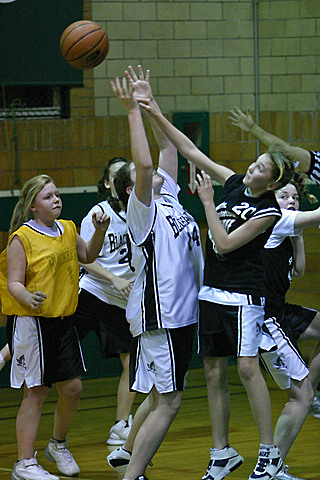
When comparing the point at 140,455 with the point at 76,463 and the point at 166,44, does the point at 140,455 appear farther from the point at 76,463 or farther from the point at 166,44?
the point at 166,44

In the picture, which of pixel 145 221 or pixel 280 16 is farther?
pixel 280 16

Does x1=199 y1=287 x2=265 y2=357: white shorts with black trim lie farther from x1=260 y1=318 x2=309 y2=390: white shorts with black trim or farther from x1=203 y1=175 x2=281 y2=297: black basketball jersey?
x1=260 y1=318 x2=309 y2=390: white shorts with black trim

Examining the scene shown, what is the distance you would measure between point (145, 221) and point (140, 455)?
1.06 metres

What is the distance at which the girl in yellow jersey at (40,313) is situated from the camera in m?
4.54

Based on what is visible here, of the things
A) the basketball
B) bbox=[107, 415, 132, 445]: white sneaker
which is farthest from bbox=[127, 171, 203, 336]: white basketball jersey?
the basketball

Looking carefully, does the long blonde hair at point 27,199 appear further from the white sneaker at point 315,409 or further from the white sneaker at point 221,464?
the white sneaker at point 315,409

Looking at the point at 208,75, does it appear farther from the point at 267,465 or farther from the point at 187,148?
the point at 267,465

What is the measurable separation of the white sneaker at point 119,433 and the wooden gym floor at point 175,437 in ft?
0.22

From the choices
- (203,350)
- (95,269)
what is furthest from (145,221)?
(95,269)

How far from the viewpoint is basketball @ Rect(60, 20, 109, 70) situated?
6.23m

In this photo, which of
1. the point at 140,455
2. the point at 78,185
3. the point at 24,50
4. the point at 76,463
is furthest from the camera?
the point at 78,185

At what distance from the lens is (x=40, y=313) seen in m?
4.54

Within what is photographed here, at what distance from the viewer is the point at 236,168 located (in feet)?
27.9

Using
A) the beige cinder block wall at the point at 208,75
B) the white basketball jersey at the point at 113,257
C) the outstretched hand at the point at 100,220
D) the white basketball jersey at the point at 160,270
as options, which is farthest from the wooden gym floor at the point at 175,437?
the beige cinder block wall at the point at 208,75
